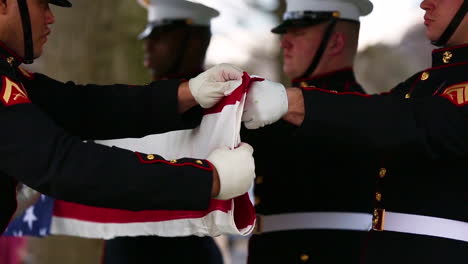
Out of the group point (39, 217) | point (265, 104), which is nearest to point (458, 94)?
point (265, 104)

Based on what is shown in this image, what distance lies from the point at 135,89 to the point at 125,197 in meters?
0.79

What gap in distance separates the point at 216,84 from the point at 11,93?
0.69 m

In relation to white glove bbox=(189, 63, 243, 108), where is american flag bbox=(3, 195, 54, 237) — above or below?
below

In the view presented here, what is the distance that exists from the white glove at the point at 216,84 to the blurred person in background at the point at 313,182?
0.65 metres

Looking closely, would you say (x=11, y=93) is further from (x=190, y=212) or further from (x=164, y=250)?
(x=164, y=250)

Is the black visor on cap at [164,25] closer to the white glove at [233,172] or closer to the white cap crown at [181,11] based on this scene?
the white cap crown at [181,11]

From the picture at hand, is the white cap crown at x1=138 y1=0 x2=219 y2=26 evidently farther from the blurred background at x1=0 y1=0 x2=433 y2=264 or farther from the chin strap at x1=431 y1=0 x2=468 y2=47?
the chin strap at x1=431 y1=0 x2=468 y2=47

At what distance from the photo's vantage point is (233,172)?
2.26 m

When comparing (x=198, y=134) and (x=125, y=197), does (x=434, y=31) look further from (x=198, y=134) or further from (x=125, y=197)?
(x=125, y=197)

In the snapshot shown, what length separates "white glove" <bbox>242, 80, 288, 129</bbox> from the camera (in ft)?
7.89

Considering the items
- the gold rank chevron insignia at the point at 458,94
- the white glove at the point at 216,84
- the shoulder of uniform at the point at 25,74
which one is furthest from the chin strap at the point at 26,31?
the gold rank chevron insignia at the point at 458,94

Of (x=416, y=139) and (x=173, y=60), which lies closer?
(x=416, y=139)

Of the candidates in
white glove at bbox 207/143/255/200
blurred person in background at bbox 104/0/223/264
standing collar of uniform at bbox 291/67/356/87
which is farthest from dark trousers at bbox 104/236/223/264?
white glove at bbox 207/143/255/200

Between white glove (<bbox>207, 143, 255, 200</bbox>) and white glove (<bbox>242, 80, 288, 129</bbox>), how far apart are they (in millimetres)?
154
